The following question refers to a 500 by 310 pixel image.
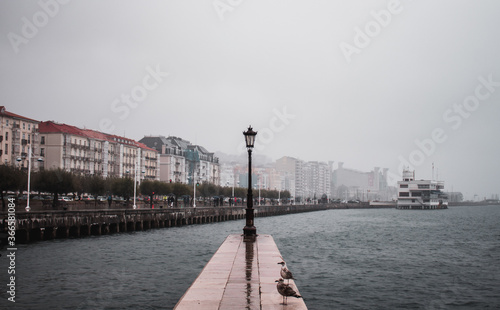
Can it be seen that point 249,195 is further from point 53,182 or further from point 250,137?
point 53,182

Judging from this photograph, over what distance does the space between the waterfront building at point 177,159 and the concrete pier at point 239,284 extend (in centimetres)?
14957

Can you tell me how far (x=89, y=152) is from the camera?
129250 mm

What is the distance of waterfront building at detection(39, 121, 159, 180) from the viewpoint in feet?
389

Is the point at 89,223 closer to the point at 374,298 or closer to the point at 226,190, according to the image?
the point at 374,298

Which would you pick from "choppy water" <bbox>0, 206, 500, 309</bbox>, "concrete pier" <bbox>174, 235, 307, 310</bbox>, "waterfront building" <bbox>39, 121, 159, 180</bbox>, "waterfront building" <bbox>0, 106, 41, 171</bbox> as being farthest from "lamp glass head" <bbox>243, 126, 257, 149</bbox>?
"waterfront building" <bbox>0, 106, 41, 171</bbox>

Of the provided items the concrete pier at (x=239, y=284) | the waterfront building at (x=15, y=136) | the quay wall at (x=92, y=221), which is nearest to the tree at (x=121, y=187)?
the quay wall at (x=92, y=221)

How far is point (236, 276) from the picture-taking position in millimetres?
16828

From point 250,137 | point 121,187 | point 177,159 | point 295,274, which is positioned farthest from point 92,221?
point 177,159

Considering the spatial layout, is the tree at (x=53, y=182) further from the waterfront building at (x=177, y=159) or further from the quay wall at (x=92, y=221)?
the waterfront building at (x=177, y=159)

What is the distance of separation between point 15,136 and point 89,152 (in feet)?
81.2

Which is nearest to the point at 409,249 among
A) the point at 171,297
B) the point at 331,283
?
the point at 331,283

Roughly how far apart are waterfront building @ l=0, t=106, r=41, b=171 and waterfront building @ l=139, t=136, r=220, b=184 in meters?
61.4

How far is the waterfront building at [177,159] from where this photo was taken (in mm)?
173000

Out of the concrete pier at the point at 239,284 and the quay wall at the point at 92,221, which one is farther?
the quay wall at the point at 92,221
